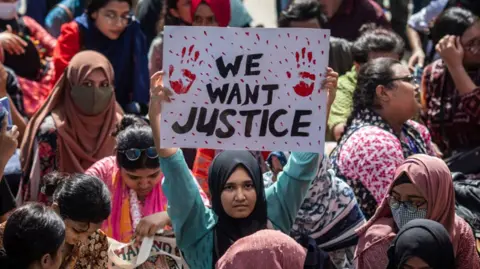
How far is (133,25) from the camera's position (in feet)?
29.6

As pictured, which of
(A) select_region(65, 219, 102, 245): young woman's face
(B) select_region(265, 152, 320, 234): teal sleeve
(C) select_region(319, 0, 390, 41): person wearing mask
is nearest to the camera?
(A) select_region(65, 219, 102, 245): young woman's face

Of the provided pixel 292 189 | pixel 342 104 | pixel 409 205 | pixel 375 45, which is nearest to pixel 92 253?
pixel 292 189

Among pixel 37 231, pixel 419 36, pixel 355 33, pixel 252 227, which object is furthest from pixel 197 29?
pixel 419 36

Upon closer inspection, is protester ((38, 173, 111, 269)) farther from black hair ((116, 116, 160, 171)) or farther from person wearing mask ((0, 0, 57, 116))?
person wearing mask ((0, 0, 57, 116))

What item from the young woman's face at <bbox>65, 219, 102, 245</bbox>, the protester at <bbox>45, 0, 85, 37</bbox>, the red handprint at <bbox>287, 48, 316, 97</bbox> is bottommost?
the young woman's face at <bbox>65, 219, 102, 245</bbox>

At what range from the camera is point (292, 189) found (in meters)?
6.09

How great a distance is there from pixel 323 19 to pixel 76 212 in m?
3.87

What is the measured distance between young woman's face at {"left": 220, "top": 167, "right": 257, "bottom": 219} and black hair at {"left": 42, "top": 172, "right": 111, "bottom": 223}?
58 centimetres

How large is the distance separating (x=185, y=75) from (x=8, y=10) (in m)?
3.36

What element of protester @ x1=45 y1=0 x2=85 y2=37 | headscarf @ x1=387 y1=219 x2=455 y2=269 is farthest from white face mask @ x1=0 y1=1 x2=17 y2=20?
headscarf @ x1=387 y1=219 x2=455 y2=269

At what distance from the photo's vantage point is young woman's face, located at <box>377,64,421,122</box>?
7102mm

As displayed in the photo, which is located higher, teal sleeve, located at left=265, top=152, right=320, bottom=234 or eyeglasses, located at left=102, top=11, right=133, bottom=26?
eyeglasses, located at left=102, top=11, right=133, bottom=26

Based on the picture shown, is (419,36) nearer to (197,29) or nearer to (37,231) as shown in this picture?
(197,29)

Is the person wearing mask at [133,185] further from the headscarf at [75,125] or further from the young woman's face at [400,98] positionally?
the young woman's face at [400,98]
